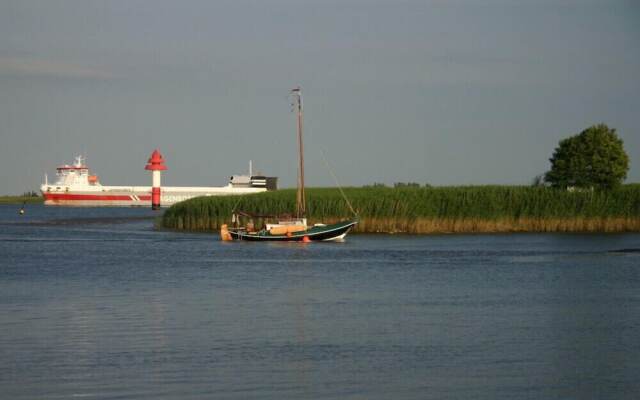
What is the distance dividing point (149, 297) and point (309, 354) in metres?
10.7

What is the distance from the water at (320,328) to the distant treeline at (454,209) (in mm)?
21379

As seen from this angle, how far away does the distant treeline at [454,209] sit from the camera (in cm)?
6831

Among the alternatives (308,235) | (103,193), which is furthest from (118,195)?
(308,235)

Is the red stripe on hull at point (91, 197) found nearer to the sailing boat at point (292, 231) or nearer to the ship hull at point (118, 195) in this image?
the ship hull at point (118, 195)

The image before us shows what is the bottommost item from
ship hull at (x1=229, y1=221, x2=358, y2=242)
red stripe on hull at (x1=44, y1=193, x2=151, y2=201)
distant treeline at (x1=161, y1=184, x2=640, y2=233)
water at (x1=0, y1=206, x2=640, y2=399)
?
water at (x1=0, y1=206, x2=640, y2=399)

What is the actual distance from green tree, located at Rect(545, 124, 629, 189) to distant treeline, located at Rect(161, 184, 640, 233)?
501 centimetres

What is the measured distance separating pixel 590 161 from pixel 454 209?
49.5ft

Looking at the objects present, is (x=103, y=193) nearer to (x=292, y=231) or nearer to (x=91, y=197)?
(x=91, y=197)

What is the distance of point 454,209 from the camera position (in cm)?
6994

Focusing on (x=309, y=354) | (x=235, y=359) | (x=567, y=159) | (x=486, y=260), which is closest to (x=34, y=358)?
(x=235, y=359)

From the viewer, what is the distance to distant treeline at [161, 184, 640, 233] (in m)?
68.3

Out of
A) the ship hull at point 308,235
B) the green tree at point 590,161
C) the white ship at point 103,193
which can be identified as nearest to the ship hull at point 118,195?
the white ship at point 103,193

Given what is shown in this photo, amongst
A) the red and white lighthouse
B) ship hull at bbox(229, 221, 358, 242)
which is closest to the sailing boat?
ship hull at bbox(229, 221, 358, 242)

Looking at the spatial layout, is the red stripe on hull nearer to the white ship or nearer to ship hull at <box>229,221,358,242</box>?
the white ship
